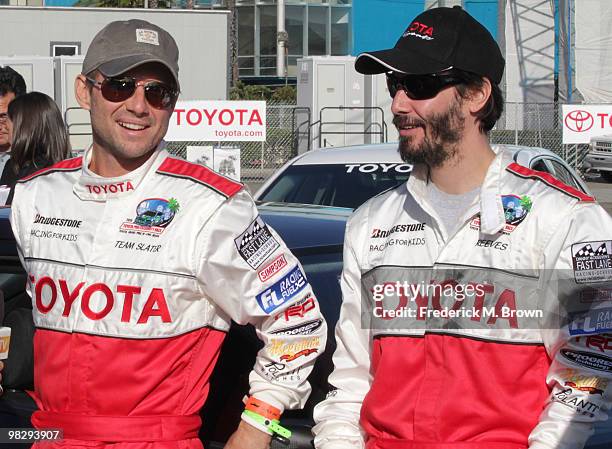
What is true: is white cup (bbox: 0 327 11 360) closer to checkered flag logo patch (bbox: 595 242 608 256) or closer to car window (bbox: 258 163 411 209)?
checkered flag logo patch (bbox: 595 242 608 256)

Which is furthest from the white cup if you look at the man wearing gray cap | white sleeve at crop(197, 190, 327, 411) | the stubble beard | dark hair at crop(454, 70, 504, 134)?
dark hair at crop(454, 70, 504, 134)

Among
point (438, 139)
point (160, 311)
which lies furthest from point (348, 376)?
point (438, 139)

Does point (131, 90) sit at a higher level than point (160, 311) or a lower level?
higher

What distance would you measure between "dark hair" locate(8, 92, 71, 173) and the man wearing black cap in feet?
9.28

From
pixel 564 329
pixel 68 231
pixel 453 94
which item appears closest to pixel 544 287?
pixel 564 329

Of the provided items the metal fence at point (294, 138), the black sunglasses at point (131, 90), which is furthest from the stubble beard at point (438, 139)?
the metal fence at point (294, 138)

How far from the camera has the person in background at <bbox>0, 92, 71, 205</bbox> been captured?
17.7 ft

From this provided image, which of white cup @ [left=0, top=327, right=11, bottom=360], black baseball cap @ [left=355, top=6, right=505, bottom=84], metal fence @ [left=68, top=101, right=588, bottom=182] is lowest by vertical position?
metal fence @ [left=68, top=101, right=588, bottom=182]

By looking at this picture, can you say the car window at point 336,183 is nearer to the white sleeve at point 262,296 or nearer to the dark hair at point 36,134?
the dark hair at point 36,134

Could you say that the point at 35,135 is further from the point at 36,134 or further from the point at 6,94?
Answer: the point at 6,94

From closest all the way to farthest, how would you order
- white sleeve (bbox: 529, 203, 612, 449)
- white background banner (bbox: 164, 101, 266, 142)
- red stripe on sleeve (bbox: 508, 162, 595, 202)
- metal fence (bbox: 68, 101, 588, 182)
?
white sleeve (bbox: 529, 203, 612, 449) → red stripe on sleeve (bbox: 508, 162, 595, 202) → white background banner (bbox: 164, 101, 266, 142) → metal fence (bbox: 68, 101, 588, 182)

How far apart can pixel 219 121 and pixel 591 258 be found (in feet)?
53.3

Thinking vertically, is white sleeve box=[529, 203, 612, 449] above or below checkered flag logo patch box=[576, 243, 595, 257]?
below

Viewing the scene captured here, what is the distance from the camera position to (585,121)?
21.0 meters
